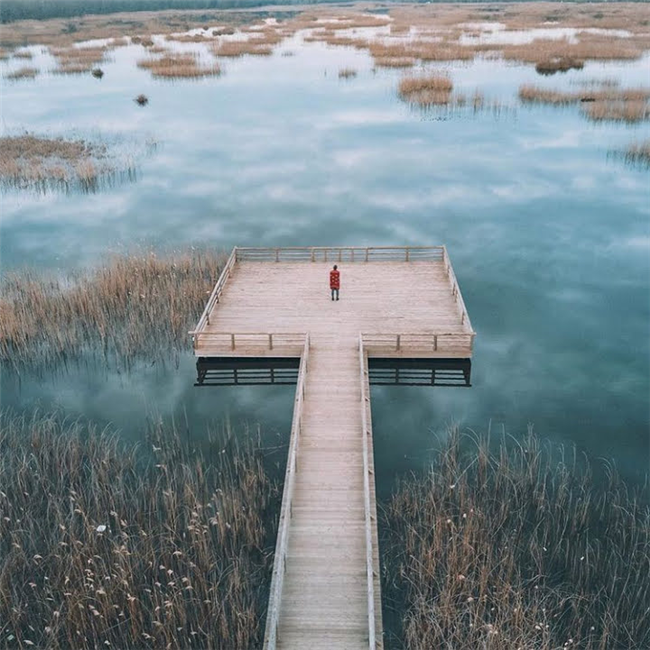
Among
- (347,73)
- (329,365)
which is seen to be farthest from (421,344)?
(347,73)

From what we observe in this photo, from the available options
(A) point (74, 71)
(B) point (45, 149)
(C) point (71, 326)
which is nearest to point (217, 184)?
(B) point (45, 149)

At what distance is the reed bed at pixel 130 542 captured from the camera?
53.6 feet

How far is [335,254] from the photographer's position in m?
38.7

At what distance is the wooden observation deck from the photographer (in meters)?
15.7

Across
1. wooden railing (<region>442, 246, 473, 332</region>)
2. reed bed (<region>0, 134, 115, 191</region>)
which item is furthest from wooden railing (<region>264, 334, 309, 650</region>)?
reed bed (<region>0, 134, 115, 191</region>)

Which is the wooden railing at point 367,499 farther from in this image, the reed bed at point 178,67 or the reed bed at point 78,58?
the reed bed at point 78,58

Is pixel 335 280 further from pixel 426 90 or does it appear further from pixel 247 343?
pixel 426 90

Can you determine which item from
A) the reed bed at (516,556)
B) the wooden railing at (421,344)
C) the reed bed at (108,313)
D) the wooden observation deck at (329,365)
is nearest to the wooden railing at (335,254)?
the wooden observation deck at (329,365)

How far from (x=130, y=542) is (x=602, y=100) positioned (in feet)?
212

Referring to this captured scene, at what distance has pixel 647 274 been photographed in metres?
36.8

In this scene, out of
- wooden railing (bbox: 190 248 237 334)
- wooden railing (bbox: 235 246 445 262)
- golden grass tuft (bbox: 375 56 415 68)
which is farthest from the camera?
golden grass tuft (bbox: 375 56 415 68)

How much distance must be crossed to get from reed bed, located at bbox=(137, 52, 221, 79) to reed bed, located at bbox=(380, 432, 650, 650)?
77497 mm

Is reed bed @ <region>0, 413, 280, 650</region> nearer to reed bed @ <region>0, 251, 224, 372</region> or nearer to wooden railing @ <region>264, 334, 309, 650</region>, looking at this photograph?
wooden railing @ <region>264, 334, 309, 650</region>

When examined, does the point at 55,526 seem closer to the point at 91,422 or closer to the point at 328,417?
the point at 91,422
